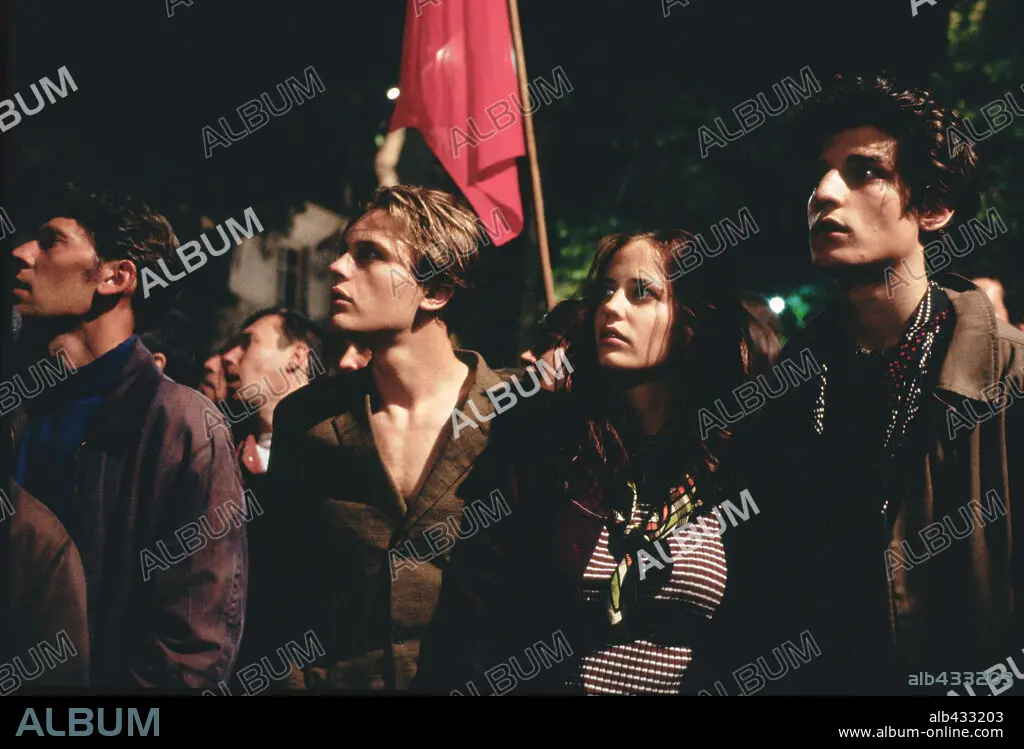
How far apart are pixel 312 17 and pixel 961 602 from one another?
11.7 ft

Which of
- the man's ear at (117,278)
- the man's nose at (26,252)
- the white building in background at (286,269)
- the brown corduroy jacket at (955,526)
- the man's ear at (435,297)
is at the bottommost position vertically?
the brown corduroy jacket at (955,526)

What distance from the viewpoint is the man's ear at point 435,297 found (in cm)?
535

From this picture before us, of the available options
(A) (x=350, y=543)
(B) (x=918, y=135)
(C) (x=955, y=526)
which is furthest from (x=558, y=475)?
(B) (x=918, y=135)

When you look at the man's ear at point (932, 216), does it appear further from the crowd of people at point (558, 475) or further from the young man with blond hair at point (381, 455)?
the young man with blond hair at point (381, 455)

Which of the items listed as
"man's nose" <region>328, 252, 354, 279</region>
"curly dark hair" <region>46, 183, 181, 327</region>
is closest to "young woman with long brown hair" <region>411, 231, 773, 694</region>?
"man's nose" <region>328, 252, 354, 279</region>

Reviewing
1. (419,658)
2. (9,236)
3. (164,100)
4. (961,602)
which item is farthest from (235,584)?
(961,602)

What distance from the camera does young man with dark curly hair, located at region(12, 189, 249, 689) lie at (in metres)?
5.27

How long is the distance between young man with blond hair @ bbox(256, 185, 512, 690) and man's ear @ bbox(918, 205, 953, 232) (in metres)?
1.71

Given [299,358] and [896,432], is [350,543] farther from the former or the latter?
[896,432]

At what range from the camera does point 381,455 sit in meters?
5.26

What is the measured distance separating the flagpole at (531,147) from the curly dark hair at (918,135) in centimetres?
115

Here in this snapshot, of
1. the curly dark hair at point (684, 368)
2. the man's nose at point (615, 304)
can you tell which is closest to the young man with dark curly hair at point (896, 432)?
the curly dark hair at point (684, 368)

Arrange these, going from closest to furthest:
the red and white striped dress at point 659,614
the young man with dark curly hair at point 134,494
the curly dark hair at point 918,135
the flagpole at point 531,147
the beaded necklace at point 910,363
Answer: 1. the red and white striped dress at point 659,614
2. the beaded necklace at point 910,363
3. the curly dark hair at point 918,135
4. the young man with dark curly hair at point 134,494
5. the flagpole at point 531,147

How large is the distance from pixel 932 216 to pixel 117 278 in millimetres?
3230
